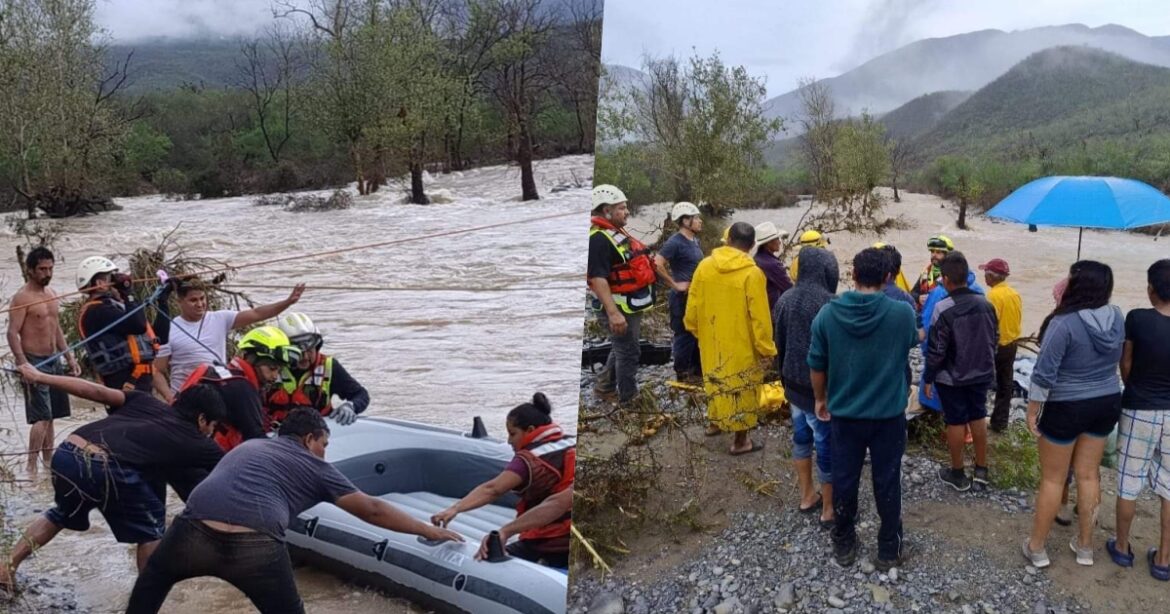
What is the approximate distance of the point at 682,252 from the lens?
9.80 feet

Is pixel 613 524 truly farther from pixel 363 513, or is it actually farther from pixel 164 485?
pixel 164 485

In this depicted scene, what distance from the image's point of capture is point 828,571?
223 cm

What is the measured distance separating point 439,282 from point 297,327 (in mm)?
482

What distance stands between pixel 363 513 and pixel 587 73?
147 cm

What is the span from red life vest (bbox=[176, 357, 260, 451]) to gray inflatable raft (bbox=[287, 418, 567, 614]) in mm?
338

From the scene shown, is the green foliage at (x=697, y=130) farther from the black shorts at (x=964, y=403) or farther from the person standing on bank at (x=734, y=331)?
the black shorts at (x=964, y=403)

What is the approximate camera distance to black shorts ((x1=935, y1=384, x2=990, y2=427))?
233 cm

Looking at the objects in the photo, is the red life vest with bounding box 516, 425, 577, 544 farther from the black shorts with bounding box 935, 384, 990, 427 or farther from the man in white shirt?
the black shorts with bounding box 935, 384, 990, 427

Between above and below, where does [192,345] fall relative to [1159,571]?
above

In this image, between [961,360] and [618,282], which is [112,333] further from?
[961,360]

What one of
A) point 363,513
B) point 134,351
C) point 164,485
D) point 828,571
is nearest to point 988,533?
point 828,571

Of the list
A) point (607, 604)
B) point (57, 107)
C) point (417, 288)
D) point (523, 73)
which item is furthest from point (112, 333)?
point (607, 604)

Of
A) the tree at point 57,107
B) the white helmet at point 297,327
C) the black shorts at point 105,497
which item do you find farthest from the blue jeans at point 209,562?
the tree at point 57,107

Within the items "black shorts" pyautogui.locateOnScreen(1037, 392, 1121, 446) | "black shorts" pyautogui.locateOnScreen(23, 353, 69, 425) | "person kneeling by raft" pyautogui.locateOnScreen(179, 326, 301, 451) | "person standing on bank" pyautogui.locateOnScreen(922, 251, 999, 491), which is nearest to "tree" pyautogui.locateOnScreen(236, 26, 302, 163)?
"person kneeling by raft" pyautogui.locateOnScreen(179, 326, 301, 451)
